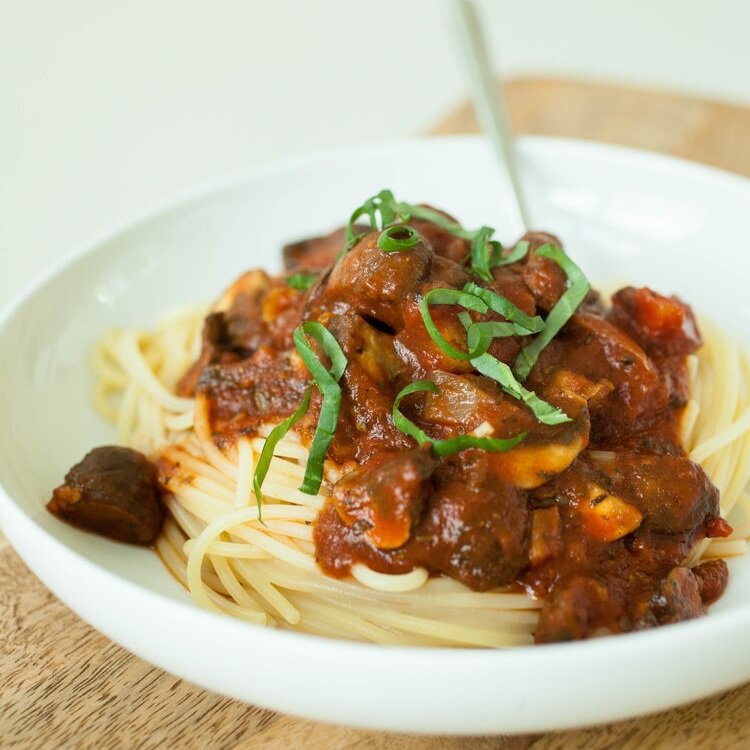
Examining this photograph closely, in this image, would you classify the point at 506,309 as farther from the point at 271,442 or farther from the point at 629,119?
the point at 629,119

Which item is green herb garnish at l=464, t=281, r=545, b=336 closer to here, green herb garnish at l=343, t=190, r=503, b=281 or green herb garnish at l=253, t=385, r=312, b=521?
green herb garnish at l=343, t=190, r=503, b=281

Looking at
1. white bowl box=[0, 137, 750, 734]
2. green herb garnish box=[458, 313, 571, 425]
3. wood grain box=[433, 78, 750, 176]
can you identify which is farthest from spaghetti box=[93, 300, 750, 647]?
wood grain box=[433, 78, 750, 176]

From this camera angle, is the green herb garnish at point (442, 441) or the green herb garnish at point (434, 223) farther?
the green herb garnish at point (434, 223)

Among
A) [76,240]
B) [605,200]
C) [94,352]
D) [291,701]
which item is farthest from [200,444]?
[76,240]

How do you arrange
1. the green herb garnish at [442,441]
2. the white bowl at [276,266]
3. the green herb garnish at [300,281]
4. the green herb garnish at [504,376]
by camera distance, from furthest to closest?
the green herb garnish at [300,281] < the green herb garnish at [504,376] < the green herb garnish at [442,441] < the white bowl at [276,266]

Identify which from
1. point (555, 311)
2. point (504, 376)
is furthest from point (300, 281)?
point (504, 376)

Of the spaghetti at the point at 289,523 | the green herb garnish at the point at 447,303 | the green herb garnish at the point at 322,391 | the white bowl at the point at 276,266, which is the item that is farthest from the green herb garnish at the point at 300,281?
the white bowl at the point at 276,266

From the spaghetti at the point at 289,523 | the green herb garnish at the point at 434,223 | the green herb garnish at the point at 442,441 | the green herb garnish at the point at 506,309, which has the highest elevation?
the green herb garnish at the point at 434,223

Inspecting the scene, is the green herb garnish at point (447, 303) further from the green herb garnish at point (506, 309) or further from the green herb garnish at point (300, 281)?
the green herb garnish at point (300, 281)
